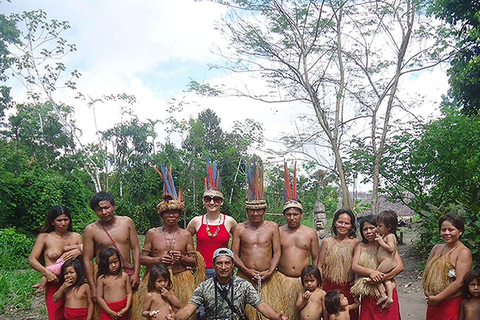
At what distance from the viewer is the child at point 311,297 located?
3367 millimetres

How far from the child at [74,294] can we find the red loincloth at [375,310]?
2.24 metres

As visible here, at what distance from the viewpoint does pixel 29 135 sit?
20656mm

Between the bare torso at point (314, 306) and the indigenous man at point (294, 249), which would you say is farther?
the indigenous man at point (294, 249)

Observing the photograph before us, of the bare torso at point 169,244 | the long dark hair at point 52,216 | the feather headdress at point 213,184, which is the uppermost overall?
the feather headdress at point 213,184

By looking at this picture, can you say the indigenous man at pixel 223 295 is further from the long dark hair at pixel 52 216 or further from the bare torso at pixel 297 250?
the long dark hair at pixel 52 216

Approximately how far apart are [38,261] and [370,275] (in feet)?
9.00

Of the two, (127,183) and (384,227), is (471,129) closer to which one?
(384,227)

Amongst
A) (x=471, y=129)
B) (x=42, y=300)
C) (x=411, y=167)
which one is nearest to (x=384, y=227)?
(x=42, y=300)

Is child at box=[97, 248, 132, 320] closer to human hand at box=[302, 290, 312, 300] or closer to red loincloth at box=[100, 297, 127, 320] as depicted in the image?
red loincloth at box=[100, 297, 127, 320]

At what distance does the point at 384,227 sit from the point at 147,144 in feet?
54.3

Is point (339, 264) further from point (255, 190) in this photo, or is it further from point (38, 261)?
point (38, 261)

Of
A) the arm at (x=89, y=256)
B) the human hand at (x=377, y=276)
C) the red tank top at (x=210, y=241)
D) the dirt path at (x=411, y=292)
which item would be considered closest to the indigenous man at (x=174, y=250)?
the red tank top at (x=210, y=241)

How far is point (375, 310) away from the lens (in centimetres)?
336

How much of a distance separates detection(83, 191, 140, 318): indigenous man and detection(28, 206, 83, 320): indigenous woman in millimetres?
149
